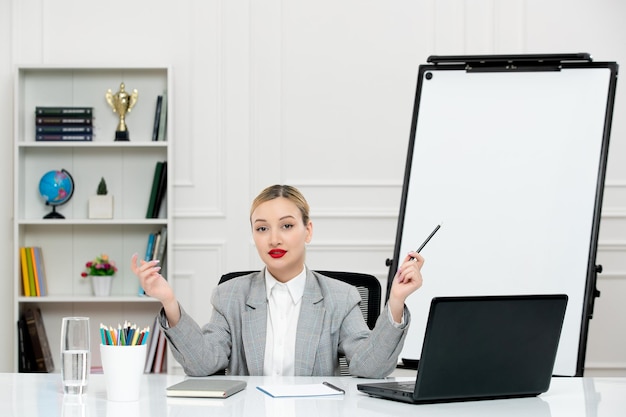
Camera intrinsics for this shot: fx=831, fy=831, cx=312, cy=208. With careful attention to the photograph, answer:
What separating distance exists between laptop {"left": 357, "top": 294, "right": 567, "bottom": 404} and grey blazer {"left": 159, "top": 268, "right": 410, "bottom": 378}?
1.13 feet

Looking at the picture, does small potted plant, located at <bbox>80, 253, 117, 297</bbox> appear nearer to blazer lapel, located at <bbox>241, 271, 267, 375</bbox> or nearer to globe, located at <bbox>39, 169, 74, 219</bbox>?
globe, located at <bbox>39, 169, 74, 219</bbox>

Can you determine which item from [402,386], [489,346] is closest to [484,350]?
[489,346]

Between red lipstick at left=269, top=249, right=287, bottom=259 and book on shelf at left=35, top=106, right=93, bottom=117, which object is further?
book on shelf at left=35, top=106, right=93, bottom=117

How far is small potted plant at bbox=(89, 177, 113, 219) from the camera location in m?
3.94

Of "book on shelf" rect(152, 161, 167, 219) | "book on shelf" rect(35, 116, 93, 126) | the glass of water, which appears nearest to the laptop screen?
the glass of water

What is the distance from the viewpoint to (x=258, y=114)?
13.2 ft

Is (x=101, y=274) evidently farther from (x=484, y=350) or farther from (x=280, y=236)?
(x=484, y=350)

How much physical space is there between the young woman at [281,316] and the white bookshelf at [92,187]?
210cm

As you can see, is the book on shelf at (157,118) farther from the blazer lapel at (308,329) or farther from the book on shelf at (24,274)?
the blazer lapel at (308,329)

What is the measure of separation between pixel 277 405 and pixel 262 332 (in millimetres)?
477

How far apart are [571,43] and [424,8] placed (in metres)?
0.73

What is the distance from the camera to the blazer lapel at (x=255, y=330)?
6.25 ft

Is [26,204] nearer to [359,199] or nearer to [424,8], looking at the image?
[359,199]

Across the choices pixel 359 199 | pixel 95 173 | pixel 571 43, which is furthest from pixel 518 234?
pixel 95 173
